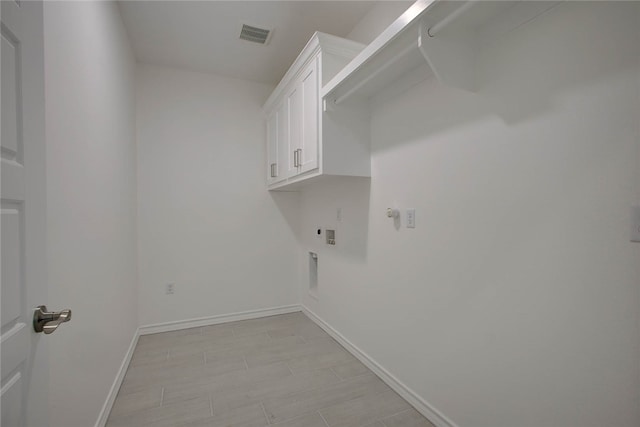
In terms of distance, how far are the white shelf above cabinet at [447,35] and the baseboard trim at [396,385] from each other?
5.89ft

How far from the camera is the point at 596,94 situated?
1.03m

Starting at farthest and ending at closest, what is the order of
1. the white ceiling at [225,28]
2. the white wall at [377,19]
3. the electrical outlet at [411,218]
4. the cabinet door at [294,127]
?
1. the cabinet door at [294,127]
2. the white ceiling at [225,28]
3. the white wall at [377,19]
4. the electrical outlet at [411,218]

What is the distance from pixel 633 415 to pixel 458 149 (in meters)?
1.20

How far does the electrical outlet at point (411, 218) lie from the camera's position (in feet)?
5.98

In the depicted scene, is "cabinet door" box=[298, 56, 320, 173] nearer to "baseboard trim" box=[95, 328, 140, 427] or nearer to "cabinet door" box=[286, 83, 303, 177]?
"cabinet door" box=[286, 83, 303, 177]

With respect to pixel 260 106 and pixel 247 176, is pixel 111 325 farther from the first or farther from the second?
pixel 260 106

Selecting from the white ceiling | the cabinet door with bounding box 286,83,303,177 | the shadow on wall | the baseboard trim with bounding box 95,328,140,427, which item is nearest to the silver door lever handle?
the baseboard trim with bounding box 95,328,140,427

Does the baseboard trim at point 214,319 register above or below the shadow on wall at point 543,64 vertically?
below

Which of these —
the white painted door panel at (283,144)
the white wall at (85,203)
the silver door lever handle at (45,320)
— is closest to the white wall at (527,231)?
the white painted door panel at (283,144)

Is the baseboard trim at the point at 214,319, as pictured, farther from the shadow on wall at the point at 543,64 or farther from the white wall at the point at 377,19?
the white wall at the point at 377,19

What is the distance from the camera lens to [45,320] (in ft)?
2.57

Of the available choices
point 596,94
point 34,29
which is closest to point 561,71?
point 596,94

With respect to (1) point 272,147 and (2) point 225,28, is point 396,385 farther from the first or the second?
(2) point 225,28

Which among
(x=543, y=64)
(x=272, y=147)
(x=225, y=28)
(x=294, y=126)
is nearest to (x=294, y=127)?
(x=294, y=126)
